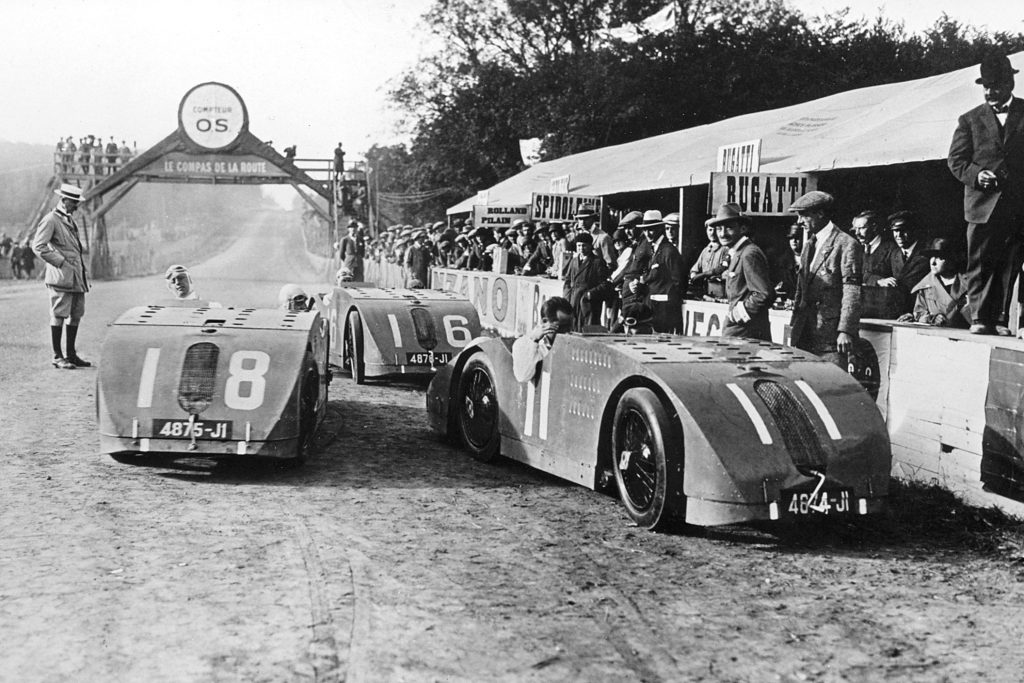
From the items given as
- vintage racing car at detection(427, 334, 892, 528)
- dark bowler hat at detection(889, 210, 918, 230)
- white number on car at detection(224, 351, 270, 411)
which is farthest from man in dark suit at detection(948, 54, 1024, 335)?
white number on car at detection(224, 351, 270, 411)

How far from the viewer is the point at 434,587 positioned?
490cm

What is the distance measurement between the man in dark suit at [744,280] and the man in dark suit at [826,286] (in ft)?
0.84

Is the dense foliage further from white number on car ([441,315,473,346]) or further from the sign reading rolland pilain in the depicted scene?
white number on car ([441,315,473,346])

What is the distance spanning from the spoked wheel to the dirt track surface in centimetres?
451

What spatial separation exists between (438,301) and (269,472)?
5.06m

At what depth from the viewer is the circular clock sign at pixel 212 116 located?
122 ft

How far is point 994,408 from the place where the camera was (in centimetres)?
639

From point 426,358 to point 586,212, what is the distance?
3.40 metres

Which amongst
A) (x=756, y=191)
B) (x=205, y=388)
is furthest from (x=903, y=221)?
(x=205, y=388)

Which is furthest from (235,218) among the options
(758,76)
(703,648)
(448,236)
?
(703,648)

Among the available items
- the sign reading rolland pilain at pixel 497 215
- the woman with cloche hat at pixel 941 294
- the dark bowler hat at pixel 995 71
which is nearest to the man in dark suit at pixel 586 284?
the woman with cloche hat at pixel 941 294

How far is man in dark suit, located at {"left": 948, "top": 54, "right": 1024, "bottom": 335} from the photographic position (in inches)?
280

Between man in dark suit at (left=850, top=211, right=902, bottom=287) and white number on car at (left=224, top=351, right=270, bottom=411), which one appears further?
man in dark suit at (left=850, top=211, right=902, bottom=287)

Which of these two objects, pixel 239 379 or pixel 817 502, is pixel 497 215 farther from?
pixel 817 502
